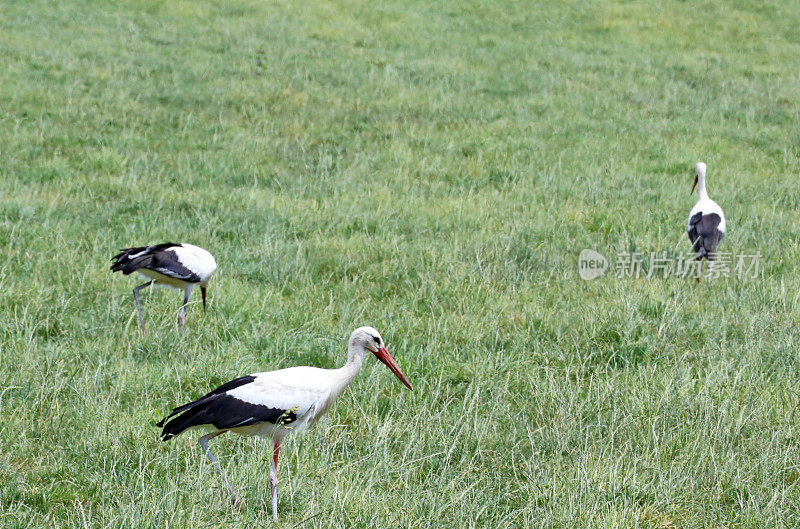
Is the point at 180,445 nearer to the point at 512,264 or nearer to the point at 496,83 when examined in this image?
the point at 512,264

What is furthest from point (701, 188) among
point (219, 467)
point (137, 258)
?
point (219, 467)

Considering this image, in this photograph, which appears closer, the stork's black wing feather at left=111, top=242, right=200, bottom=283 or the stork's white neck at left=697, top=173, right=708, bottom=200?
the stork's black wing feather at left=111, top=242, right=200, bottom=283

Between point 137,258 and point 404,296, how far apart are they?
216cm

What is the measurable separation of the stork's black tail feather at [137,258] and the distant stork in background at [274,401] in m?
2.29

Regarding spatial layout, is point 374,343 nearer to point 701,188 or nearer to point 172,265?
point 172,265

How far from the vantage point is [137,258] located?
209 inches

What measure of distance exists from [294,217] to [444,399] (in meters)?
3.99

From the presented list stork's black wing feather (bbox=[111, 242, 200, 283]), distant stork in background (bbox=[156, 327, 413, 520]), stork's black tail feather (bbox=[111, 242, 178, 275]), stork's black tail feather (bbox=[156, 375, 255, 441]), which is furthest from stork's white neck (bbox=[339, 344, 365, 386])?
stork's black tail feather (bbox=[111, 242, 178, 275])

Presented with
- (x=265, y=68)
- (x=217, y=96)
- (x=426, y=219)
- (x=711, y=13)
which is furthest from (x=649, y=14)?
(x=426, y=219)

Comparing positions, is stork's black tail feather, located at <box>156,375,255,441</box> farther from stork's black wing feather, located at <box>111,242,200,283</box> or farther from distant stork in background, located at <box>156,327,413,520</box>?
stork's black wing feather, located at <box>111,242,200,283</box>

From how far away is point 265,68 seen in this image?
16062 millimetres

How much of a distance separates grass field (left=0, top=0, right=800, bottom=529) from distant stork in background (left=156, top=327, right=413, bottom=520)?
0.29 meters

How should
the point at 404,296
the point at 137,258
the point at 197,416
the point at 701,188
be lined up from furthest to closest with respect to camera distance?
1. the point at 701,188
2. the point at 404,296
3. the point at 137,258
4. the point at 197,416

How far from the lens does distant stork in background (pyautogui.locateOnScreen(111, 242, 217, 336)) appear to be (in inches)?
204
